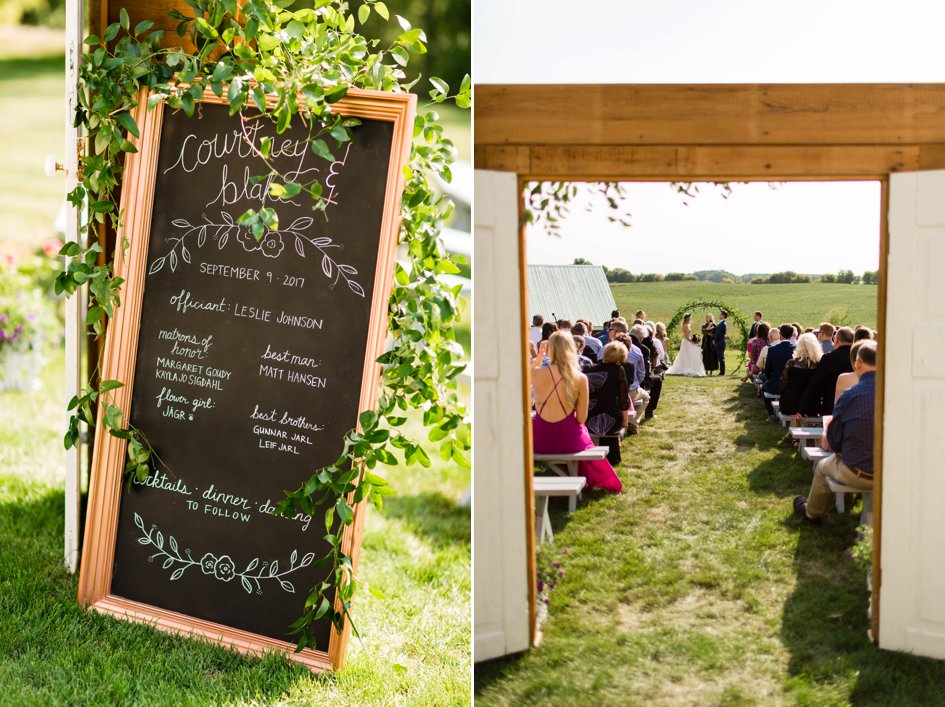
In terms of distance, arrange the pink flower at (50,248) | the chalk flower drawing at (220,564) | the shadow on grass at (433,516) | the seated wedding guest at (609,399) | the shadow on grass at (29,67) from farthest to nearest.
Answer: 1. the shadow on grass at (29,67)
2. the pink flower at (50,248)
3. the shadow on grass at (433,516)
4. the chalk flower drawing at (220,564)
5. the seated wedding guest at (609,399)

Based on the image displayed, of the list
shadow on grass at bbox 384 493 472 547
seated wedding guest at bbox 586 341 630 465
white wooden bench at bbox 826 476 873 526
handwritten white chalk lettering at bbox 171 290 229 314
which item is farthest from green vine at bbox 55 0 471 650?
shadow on grass at bbox 384 493 472 547

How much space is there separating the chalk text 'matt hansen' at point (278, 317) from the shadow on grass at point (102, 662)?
1.05m

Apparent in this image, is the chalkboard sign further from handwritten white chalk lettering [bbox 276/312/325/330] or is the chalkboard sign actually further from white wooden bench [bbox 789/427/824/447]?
white wooden bench [bbox 789/427/824/447]

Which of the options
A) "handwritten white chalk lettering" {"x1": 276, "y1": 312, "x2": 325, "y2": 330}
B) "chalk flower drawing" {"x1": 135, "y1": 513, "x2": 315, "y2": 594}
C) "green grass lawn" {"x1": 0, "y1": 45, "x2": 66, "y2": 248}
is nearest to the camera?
"handwritten white chalk lettering" {"x1": 276, "y1": 312, "x2": 325, "y2": 330}

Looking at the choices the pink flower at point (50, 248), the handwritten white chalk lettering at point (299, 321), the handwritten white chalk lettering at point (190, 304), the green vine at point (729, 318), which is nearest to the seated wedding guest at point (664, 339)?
the green vine at point (729, 318)

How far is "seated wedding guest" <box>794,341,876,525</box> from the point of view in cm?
239

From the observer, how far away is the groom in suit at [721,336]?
7.97 feet

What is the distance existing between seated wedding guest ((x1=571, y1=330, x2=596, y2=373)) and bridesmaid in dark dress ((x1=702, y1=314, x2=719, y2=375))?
320mm

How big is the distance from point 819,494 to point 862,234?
0.74 meters

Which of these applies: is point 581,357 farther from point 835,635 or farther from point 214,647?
point 214,647

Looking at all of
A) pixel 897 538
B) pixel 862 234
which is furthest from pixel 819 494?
pixel 862 234

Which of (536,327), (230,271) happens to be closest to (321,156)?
(230,271)

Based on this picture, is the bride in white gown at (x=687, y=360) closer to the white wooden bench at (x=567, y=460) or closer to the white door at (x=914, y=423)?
the white wooden bench at (x=567, y=460)

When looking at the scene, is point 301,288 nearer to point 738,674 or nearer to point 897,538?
point 738,674
